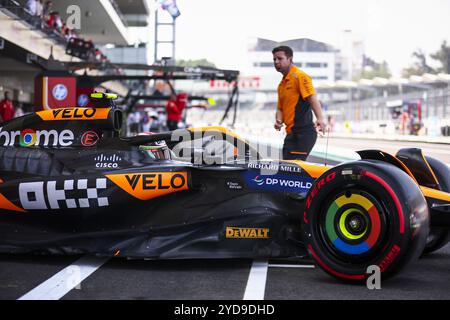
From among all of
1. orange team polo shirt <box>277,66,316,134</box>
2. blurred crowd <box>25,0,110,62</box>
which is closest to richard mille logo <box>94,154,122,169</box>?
orange team polo shirt <box>277,66,316,134</box>

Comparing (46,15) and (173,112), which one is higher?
(46,15)

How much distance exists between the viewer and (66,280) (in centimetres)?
419

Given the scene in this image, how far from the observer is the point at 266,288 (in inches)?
156

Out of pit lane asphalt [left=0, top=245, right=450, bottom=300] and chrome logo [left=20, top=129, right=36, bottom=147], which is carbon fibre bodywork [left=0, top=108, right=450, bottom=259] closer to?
pit lane asphalt [left=0, top=245, right=450, bottom=300]

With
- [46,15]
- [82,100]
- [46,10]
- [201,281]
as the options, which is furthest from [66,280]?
[46,10]

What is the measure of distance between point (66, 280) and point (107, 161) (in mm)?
1217

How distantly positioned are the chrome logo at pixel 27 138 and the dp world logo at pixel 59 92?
10.9m

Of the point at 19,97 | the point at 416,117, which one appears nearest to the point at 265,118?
the point at 416,117

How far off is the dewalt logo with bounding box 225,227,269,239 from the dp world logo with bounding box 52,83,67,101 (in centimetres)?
1253

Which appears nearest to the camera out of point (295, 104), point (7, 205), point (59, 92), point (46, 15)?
point (7, 205)

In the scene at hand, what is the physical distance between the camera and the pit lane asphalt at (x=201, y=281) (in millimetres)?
3791

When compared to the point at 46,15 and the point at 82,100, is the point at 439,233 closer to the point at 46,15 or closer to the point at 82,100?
the point at 82,100
